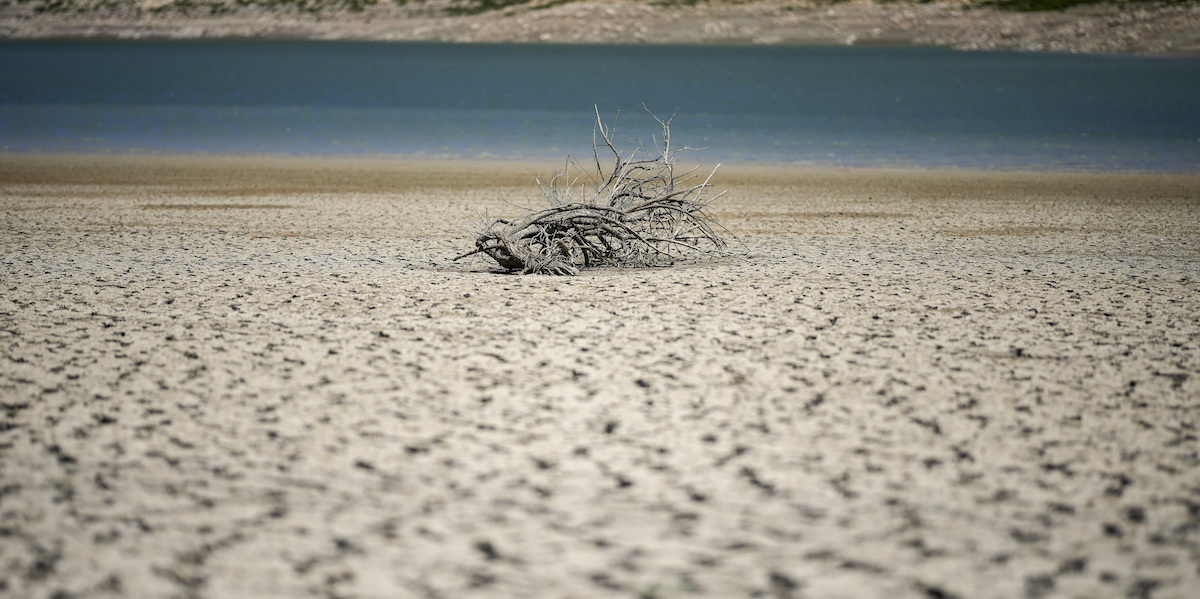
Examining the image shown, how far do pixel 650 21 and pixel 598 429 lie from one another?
8601 cm

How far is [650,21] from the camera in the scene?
85.2m

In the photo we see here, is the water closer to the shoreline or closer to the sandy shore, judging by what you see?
the shoreline

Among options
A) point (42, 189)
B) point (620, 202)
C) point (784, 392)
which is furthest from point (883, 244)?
point (42, 189)

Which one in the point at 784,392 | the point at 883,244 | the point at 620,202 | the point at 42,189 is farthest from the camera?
the point at 42,189

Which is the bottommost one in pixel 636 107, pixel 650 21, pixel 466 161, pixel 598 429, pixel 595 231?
pixel 598 429

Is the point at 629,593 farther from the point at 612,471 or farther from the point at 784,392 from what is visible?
the point at 784,392

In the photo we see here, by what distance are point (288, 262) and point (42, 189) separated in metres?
7.30

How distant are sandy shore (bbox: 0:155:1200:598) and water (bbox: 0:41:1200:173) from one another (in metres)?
12.5

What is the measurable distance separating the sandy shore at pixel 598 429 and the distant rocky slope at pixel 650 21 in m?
69.6

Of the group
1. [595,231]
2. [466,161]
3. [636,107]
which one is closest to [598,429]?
[595,231]

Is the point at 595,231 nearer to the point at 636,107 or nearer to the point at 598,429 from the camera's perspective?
the point at 598,429

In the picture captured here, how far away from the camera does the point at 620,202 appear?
7.20 m

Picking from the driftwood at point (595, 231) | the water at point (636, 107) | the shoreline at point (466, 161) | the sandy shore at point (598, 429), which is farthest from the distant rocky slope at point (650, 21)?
the sandy shore at point (598, 429)

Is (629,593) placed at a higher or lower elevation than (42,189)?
lower
